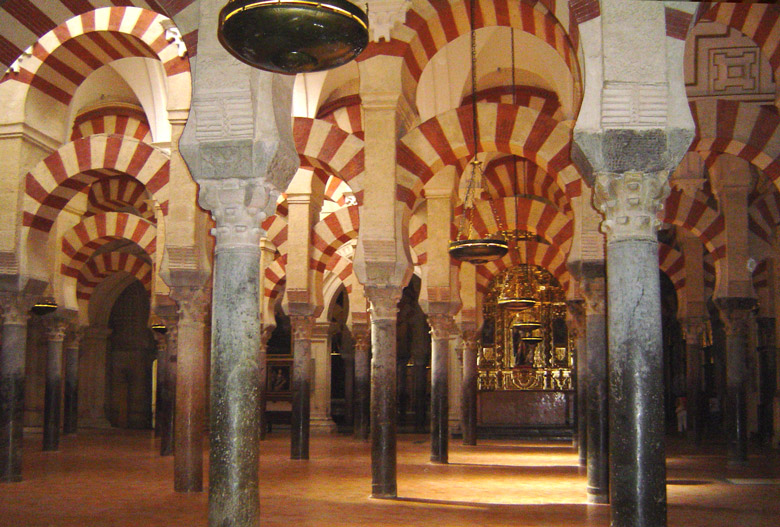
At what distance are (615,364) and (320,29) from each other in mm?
2148

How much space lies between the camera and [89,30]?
7973 millimetres

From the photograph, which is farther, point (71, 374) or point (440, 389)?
point (71, 374)

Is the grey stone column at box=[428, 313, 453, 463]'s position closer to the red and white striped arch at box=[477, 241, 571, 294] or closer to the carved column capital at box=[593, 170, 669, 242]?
the red and white striped arch at box=[477, 241, 571, 294]

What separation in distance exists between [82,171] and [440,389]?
493 centimetres

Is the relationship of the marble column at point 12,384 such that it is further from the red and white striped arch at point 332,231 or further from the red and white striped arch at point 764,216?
the red and white striped arch at point 764,216

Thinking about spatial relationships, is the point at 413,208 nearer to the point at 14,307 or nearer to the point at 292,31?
the point at 14,307

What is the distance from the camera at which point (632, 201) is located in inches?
172

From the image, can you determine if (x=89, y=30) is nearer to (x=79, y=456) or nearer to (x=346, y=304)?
(x=79, y=456)

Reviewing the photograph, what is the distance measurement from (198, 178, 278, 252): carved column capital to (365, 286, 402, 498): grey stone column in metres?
2.86

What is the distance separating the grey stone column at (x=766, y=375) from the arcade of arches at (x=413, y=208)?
89 mm

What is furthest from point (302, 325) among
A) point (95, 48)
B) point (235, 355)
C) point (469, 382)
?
point (235, 355)

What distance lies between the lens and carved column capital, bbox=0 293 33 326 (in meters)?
8.16

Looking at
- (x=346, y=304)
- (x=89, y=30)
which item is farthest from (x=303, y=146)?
(x=346, y=304)

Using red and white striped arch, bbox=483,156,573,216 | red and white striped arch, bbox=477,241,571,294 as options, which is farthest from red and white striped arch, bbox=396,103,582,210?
red and white striped arch, bbox=477,241,571,294
